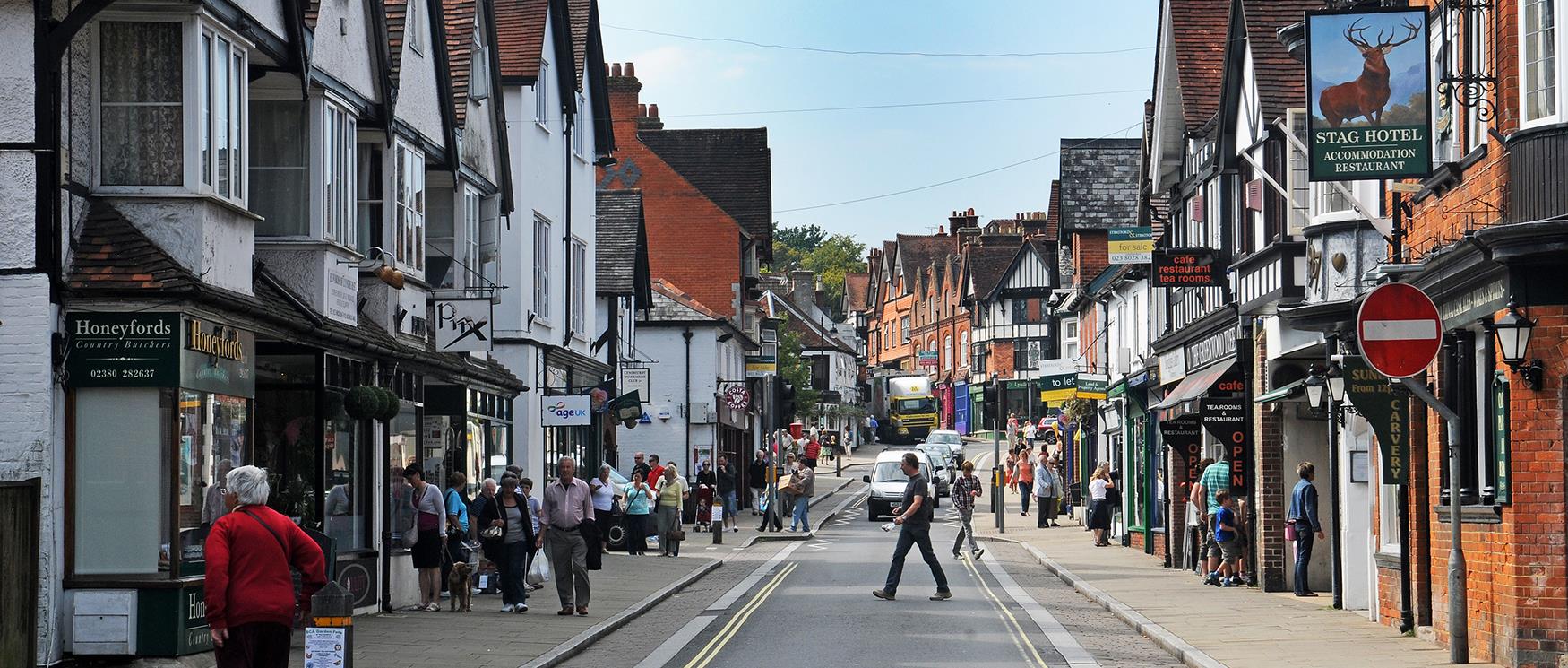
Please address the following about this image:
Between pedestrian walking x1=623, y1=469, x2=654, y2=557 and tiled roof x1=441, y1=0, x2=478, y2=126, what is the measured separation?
9.14m

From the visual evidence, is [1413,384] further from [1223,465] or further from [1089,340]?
[1089,340]

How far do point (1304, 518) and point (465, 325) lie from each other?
1059 centimetres

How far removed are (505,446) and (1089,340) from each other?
23994mm

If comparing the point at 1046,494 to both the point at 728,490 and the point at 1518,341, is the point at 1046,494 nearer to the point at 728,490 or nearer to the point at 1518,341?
the point at 728,490

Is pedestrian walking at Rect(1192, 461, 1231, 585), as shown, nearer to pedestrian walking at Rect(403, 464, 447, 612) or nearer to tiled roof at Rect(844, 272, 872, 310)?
pedestrian walking at Rect(403, 464, 447, 612)

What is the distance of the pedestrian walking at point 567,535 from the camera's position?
792 inches

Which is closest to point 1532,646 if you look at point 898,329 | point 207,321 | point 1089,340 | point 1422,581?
point 1422,581

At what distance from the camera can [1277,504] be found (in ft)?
80.6

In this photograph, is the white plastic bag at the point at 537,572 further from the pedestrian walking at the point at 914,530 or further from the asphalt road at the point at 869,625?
the pedestrian walking at the point at 914,530

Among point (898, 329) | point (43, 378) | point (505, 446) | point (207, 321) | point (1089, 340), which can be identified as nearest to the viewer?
point (43, 378)

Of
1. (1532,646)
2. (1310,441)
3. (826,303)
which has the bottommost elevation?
(1532,646)

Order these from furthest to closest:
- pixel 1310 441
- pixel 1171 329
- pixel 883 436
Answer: pixel 883 436
pixel 1171 329
pixel 1310 441

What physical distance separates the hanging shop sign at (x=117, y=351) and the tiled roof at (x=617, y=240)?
29.5m

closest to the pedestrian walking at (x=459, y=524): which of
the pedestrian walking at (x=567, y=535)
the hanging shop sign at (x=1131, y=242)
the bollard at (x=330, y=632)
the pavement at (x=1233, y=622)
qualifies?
the pedestrian walking at (x=567, y=535)
